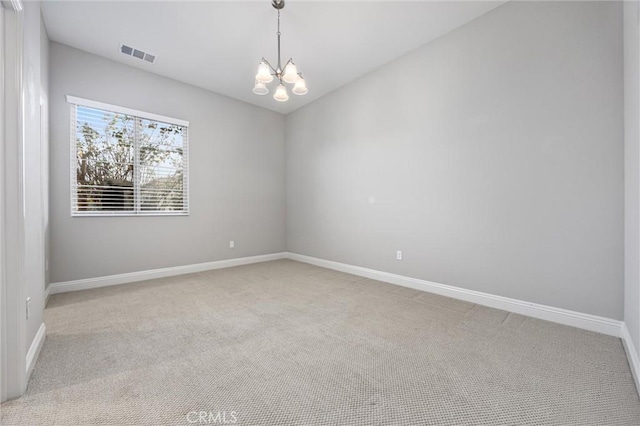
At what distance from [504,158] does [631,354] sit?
1.76 meters

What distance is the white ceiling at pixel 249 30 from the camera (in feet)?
8.86

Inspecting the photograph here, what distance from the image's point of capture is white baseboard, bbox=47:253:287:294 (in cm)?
326

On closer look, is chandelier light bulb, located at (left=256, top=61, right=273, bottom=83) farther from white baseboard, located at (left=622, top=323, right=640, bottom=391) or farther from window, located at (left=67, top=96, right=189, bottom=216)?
white baseboard, located at (left=622, top=323, right=640, bottom=391)

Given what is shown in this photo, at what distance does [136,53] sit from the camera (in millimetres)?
3439

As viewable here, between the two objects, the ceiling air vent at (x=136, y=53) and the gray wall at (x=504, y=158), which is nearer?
the gray wall at (x=504, y=158)

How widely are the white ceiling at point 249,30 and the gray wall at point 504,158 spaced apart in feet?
1.13

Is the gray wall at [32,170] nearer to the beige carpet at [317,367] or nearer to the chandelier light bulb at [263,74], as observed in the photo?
the beige carpet at [317,367]

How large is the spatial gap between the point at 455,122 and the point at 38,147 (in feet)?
12.7

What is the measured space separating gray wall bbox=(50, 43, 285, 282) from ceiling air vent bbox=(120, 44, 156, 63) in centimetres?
35

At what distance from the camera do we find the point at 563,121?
2350 millimetres

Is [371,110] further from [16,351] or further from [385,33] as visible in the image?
[16,351]

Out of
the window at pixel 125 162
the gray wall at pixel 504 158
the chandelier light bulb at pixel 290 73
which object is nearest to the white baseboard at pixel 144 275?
the window at pixel 125 162

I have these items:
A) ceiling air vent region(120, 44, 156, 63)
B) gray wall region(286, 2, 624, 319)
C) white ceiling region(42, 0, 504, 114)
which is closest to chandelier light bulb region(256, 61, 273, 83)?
white ceiling region(42, 0, 504, 114)

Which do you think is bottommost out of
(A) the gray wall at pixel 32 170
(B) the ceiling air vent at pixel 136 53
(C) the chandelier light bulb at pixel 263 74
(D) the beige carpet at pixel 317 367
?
(D) the beige carpet at pixel 317 367
